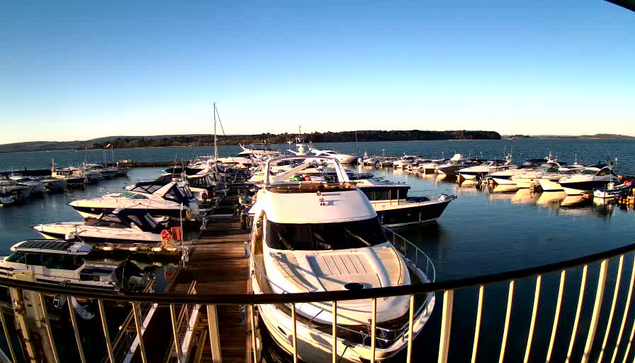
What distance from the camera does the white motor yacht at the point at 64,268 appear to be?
12.7 meters

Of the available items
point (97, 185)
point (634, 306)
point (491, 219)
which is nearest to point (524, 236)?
point (491, 219)

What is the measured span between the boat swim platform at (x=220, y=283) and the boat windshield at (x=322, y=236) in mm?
2125

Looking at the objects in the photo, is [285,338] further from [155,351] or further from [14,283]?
[14,283]

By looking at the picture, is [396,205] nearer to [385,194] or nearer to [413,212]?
[385,194]

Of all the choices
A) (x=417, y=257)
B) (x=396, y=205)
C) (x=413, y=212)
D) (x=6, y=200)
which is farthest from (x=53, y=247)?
(x=6, y=200)

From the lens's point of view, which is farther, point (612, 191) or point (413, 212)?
point (612, 191)

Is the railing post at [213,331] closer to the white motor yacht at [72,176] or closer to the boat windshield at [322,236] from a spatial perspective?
the boat windshield at [322,236]

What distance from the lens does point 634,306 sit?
1223 centimetres

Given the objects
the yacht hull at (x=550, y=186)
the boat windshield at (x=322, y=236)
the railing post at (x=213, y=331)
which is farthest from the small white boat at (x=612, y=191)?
the railing post at (x=213, y=331)

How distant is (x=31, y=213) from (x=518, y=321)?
37381mm

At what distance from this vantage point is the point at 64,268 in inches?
514

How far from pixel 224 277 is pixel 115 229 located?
34.3 feet

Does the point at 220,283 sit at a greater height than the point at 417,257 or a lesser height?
greater

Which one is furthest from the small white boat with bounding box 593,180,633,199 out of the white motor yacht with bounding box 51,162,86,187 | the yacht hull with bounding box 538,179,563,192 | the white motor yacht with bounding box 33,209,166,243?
the white motor yacht with bounding box 51,162,86,187
